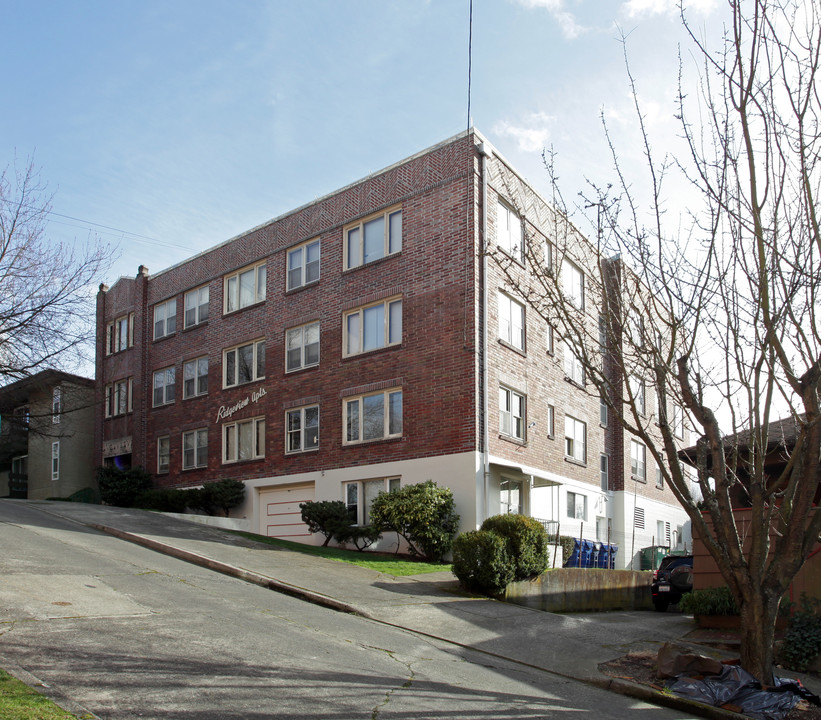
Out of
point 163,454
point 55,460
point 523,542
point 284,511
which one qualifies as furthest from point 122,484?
point 523,542

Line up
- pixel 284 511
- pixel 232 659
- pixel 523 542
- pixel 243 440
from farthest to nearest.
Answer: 1. pixel 243 440
2. pixel 284 511
3. pixel 523 542
4. pixel 232 659

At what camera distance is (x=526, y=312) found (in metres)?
25.3

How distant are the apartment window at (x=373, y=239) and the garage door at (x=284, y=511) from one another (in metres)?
7.13

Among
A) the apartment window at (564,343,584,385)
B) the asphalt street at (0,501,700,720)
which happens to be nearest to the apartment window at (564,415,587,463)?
the apartment window at (564,343,584,385)

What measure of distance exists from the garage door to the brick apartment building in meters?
0.06

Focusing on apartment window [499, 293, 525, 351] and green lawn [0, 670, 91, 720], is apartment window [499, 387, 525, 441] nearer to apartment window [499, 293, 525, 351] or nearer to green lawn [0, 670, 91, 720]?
apartment window [499, 293, 525, 351]

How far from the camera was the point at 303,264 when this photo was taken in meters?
27.2

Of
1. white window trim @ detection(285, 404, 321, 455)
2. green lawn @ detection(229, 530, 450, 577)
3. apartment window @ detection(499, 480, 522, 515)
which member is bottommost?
green lawn @ detection(229, 530, 450, 577)

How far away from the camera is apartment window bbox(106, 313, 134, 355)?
34.7 metres

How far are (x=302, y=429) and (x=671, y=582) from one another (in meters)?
11.8

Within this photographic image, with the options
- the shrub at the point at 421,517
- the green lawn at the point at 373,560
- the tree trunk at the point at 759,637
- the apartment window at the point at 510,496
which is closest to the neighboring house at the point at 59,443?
the green lawn at the point at 373,560

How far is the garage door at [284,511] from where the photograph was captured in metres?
26.0

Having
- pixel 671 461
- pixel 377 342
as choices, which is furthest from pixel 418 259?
pixel 671 461

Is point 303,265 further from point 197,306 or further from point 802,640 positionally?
point 802,640
